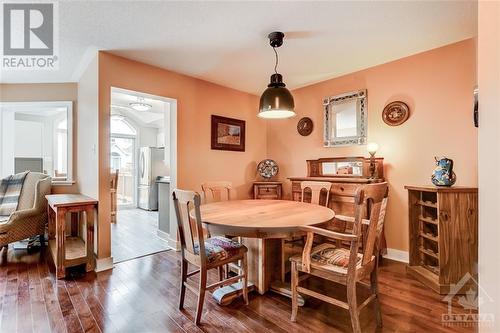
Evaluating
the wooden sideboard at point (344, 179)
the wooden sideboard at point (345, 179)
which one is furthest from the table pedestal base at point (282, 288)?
the wooden sideboard at point (345, 179)

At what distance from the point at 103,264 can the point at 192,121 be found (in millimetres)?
2046

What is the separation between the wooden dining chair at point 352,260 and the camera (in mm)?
1573

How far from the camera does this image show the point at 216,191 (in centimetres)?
302

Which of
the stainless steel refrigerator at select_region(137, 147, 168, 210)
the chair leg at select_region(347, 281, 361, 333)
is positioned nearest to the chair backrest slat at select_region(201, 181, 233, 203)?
the chair leg at select_region(347, 281, 361, 333)

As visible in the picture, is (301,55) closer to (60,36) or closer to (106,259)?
(60,36)

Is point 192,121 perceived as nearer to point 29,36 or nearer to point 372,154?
point 29,36

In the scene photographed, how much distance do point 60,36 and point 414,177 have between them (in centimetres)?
400

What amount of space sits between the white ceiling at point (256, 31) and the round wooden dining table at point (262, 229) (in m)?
1.66

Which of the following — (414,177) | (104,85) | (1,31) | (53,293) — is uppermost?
(1,31)

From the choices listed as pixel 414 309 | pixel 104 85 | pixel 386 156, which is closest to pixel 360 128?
pixel 386 156

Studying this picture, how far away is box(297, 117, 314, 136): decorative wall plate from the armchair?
3.71 meters

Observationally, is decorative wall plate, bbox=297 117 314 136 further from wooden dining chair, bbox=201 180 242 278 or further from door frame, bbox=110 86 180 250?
door frame, bbox=110 86 180 250

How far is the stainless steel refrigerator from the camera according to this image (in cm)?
639

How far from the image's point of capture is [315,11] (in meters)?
2.08
